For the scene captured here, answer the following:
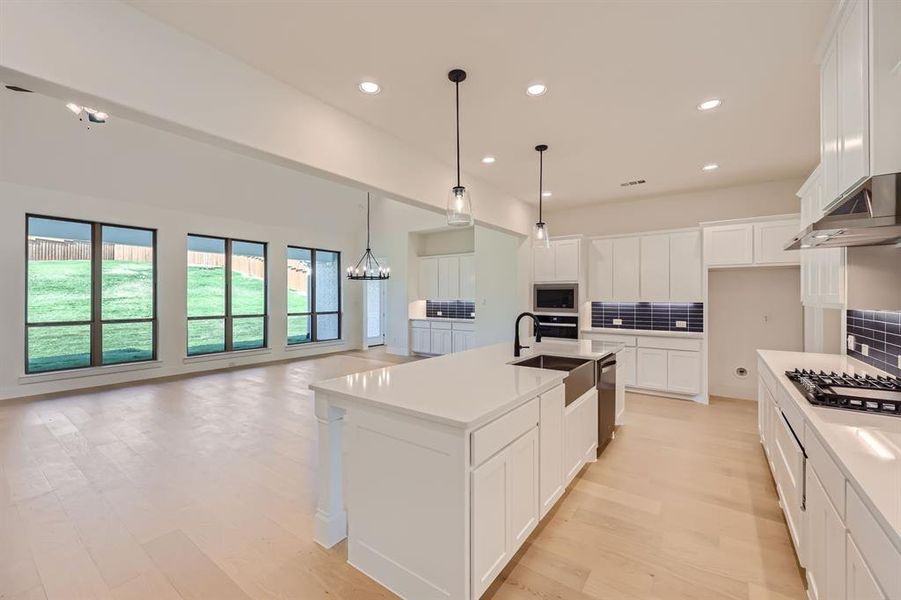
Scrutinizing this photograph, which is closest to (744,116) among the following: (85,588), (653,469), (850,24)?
(850,24)

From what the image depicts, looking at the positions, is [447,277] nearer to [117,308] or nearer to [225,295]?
[225,295]

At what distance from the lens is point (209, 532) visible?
2301 mm

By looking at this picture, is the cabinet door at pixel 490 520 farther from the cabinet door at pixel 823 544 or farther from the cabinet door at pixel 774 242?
the cabinet door at pixel 774 242

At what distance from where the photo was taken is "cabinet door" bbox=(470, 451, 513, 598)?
1617 mm

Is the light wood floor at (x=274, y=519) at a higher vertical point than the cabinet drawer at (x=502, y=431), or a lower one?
lower

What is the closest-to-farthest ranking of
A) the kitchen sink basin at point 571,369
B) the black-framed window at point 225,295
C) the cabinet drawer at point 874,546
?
the cabinet drawer at point 874,546, the kitchen sink basin at point 571,369, the black-framed window at point 225,295

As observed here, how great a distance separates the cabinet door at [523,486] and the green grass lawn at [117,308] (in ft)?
24.1

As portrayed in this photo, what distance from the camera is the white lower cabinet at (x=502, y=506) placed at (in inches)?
64.3

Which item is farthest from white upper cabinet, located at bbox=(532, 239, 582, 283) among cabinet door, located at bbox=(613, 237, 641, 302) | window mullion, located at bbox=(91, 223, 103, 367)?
window mullion, located at bbox=(91, 223, 103, 367)

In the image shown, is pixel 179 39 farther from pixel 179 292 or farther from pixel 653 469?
pixel 179 292

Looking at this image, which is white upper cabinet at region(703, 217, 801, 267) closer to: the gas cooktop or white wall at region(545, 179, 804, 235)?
white wall at region(545, 179, 804, 235)

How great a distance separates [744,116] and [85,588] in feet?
17.6

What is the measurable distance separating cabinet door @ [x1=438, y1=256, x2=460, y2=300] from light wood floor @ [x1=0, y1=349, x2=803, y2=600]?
477cm

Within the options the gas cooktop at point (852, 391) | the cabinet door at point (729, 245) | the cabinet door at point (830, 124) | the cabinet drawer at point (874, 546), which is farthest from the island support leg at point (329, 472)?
the cabinet door at point (729, 245)
